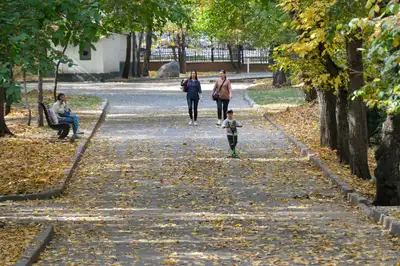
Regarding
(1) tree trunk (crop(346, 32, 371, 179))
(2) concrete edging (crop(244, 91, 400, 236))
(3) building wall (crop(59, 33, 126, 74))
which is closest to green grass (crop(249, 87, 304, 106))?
(2) concrete edging (crop(244, 91, 400, 236))

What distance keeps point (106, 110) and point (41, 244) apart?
2467 cm

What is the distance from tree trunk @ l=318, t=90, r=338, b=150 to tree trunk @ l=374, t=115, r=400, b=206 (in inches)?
262

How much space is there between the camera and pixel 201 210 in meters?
13.9

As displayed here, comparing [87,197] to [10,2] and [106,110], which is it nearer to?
[10,2]

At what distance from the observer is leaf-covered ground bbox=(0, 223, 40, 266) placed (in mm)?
9922

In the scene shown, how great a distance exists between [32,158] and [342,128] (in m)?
6.57

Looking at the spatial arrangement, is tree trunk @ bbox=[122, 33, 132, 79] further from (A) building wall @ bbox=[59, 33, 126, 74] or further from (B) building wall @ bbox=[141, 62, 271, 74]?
(B) building wall @ bbox=[141, 62, 271, 74]

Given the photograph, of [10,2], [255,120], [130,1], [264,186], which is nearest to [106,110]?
[255,120]

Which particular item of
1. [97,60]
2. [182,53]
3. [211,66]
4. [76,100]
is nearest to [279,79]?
[76,100]

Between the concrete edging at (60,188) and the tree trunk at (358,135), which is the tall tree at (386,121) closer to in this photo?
the tree trunk at (358,135)

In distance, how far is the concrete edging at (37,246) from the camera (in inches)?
383

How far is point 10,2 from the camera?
12.3 metres

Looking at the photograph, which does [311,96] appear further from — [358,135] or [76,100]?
[358,135]

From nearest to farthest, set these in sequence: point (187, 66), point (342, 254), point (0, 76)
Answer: point (342, 254) < point (0, 76) < point (187, 66)
